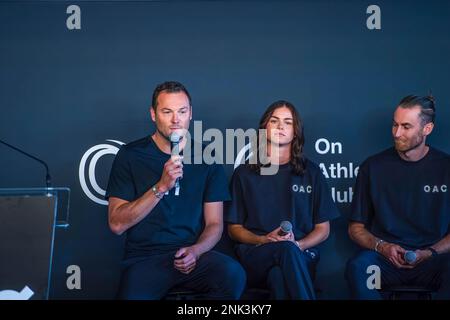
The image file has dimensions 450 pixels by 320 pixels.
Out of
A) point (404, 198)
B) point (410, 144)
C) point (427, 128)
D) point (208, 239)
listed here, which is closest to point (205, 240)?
point (208, 239)

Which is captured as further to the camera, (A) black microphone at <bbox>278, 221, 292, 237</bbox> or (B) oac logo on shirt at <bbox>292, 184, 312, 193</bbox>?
(B) oac logo on shirt at <bbox>292, 184, 312, 193</bbox>

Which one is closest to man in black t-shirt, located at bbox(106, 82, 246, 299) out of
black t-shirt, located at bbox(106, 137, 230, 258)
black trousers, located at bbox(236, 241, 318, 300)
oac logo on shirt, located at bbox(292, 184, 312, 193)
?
black t-shirt, located at bbox(106, 137, 230, 258)

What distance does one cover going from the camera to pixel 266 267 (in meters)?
3.11

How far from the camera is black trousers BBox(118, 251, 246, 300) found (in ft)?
10.2

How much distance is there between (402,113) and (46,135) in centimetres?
221

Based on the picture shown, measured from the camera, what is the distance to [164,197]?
3.51 meters

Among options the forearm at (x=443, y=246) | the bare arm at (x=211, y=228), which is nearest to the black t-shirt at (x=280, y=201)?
the bare arm at (x=211, y=228)

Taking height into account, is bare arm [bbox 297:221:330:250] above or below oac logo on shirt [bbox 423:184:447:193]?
below

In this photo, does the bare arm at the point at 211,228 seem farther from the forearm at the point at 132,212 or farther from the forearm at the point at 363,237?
the forearm at the point at 363,237

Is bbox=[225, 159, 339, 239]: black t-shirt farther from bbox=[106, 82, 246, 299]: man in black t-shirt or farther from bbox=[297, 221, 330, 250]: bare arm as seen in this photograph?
bbox=[106, 82, 246, 299]: man in black t-shirt

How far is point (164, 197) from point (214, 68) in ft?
3.45

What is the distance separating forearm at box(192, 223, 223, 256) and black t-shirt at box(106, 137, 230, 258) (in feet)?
0.38

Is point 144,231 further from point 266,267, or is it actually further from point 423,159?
point 423,159

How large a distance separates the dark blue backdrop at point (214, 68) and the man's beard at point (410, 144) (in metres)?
0.37
